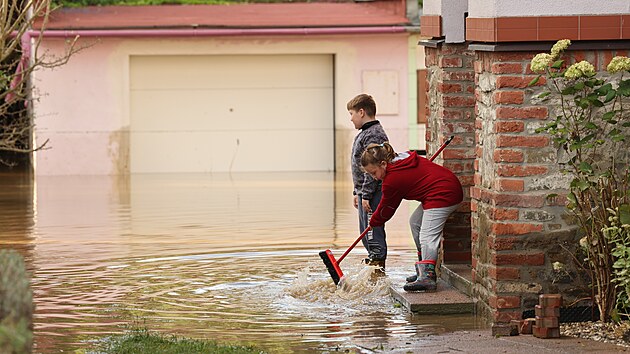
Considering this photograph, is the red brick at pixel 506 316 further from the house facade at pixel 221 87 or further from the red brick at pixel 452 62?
the house facade at pixel 221 87

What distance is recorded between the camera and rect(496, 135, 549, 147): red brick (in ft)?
30.5

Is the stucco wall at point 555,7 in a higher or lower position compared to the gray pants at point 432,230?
higher

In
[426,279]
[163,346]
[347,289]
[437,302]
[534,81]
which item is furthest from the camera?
[347,289]

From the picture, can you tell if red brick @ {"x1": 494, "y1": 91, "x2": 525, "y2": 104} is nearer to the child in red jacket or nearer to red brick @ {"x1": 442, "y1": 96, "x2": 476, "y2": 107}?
the child in red jacket

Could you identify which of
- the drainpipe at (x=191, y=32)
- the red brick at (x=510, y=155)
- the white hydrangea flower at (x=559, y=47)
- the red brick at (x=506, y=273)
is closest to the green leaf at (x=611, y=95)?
the white hydrangea flower at (x=559, y=47)

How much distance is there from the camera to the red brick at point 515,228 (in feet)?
30.7

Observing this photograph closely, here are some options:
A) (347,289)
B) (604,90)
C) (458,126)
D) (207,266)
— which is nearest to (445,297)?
(347,289)

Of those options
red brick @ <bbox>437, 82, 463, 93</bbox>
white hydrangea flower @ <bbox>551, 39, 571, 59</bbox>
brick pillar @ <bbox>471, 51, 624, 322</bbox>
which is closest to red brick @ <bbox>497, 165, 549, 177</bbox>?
brick pillar @ <bbox>471, 51, 624, 322</bbox>

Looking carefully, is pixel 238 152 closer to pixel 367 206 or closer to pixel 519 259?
pixel 367 206

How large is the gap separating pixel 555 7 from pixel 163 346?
350 cm

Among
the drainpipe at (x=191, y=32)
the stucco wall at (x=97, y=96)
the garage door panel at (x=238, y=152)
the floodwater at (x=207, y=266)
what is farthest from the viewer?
the garage door panel at (x=238, y=152)

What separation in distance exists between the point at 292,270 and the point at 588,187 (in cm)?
441

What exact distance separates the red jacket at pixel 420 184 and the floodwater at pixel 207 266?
87cm

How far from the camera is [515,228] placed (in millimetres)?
9352
